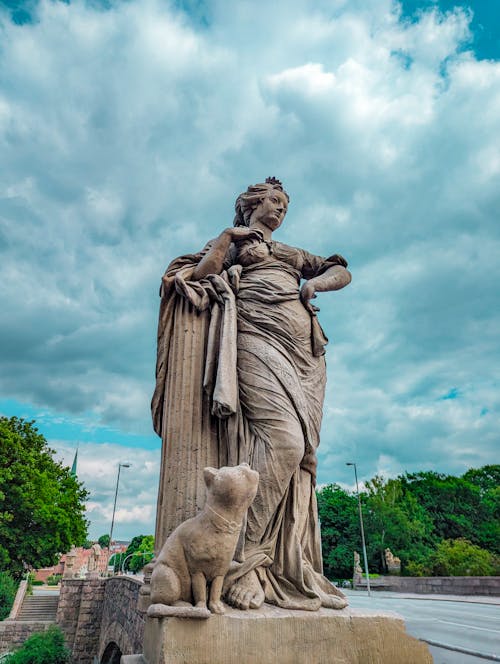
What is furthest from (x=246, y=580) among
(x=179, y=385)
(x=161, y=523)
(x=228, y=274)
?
(x=228, y=274)

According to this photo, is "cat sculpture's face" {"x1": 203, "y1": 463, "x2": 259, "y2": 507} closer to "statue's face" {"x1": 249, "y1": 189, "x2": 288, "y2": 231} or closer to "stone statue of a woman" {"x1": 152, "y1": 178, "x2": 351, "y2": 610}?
"stone statue of a woman" {"x1": 152, "y1": 178, "x2": 351, "y2": 610}

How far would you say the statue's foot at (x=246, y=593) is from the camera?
9.03ft

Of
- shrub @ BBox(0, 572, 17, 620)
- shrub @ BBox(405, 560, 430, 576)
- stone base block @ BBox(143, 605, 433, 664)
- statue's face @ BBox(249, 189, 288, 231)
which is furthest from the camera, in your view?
shrub @ BBox(405, 560, 430, 576)

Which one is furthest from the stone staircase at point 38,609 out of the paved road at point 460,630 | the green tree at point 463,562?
the green tree at point 463,562

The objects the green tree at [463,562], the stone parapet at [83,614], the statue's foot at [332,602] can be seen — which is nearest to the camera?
the statue's foot at [332,602]

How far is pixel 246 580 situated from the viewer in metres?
2.99

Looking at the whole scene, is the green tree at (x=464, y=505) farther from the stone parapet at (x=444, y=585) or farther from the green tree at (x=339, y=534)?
the stone parapet at (x=444, y=585)

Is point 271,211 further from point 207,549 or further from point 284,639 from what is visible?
point 284,639

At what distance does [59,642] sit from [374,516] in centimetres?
2623

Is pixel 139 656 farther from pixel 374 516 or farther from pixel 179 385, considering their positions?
pixel 374 516

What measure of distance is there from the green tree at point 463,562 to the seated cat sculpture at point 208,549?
29893 mm

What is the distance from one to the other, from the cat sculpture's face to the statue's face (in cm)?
280

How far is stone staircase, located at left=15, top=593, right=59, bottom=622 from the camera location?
2879cm

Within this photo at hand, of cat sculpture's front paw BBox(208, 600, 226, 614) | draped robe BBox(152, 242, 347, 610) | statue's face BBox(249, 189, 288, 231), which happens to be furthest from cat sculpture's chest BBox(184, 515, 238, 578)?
statue's face BBox(249, 189, 288, 231)
